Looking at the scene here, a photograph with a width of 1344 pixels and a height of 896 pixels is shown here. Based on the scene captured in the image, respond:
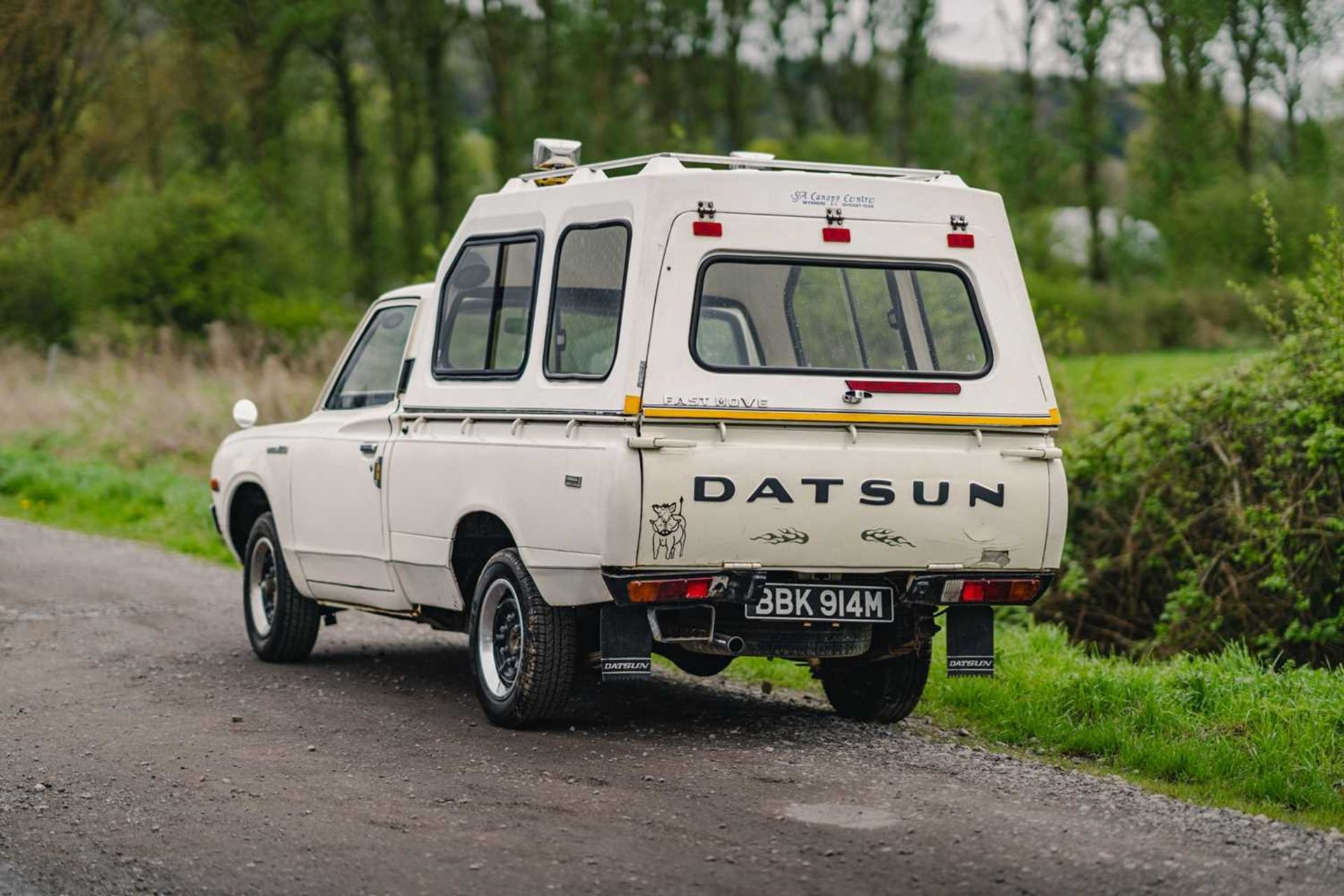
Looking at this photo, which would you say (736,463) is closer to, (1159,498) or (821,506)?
(821,506)

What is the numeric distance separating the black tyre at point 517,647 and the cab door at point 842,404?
0.76 m

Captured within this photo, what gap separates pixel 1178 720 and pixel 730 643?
85.6 inches

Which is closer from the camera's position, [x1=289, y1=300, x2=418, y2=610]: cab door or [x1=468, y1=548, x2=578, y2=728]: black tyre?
[x1=468, y1=548, x2=578, y2=728]: black tyre

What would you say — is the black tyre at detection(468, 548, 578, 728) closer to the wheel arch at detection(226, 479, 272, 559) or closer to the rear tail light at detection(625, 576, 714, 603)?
the rear tail light at detection(625, 576, 714, 603)

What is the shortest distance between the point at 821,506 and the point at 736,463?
42 cm

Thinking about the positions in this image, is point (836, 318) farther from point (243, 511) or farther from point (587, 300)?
point (243, 511)

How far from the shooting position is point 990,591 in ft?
25.5

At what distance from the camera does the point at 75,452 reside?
24594mm

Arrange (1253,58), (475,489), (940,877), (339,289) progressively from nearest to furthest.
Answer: (940,877) < (475,489) < (1253,58) < (339,289)

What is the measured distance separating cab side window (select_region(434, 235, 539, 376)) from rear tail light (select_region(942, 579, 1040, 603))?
2.18 meters

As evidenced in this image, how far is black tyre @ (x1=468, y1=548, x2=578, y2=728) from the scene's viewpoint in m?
7.73

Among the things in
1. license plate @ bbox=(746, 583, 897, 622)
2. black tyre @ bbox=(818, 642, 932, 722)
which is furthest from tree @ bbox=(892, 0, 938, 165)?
license plate @ bbox=(746, 583, 897, 622)

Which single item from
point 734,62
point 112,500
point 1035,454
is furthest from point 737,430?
point 734,62

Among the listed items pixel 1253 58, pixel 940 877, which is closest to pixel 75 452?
pixel 940 877
